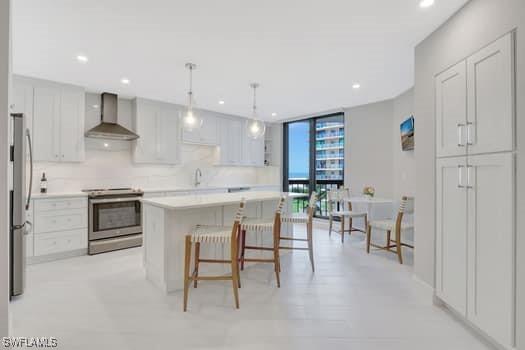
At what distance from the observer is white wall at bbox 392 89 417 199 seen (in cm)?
423

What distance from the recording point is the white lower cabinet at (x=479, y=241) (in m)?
1.67

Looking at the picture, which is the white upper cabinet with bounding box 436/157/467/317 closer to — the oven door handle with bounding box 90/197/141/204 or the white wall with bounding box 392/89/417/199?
the white wall with bounding box 392/89/417/199

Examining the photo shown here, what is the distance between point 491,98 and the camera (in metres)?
1.80

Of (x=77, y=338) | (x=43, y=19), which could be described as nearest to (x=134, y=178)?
(x=43, y=19)

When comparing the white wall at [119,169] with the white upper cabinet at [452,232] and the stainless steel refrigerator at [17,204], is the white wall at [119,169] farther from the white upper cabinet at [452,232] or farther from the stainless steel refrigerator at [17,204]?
the white upper cabinet at [452,232]

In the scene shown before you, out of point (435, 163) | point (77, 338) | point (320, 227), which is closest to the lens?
point (77, 338)

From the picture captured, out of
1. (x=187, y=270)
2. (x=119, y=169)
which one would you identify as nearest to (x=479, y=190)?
(x=187, y=270)

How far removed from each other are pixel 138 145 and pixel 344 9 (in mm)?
3829

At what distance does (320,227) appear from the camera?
5.79 m

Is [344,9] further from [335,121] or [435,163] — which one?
[335,121]

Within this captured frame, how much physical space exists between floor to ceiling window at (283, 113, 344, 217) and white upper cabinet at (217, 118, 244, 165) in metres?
1.33

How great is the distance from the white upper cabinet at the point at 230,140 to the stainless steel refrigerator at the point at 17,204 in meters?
3.61

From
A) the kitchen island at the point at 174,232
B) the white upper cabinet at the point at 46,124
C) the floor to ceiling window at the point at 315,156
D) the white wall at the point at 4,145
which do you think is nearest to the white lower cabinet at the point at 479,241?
the kitchen island at the point at 174,232

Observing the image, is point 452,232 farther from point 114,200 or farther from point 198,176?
point 198,176
